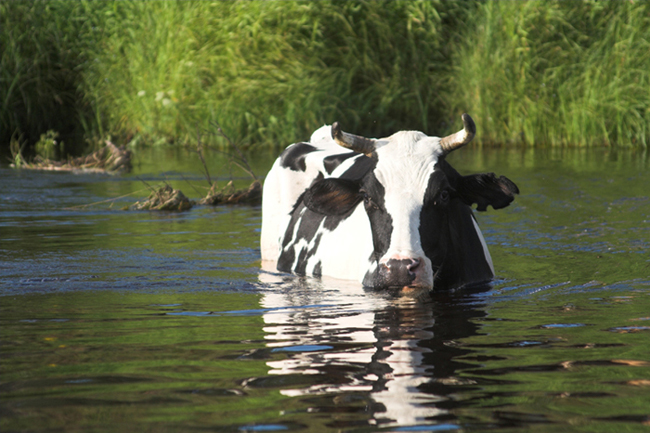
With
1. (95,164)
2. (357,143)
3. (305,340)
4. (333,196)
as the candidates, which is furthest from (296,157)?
(95,164)

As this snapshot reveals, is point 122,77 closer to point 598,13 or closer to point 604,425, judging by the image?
point 598,13

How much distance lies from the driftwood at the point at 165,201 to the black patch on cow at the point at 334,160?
3977mm

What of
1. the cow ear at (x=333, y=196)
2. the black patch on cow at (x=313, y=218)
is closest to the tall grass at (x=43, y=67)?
the black patch on cow at (x=313, y=218)

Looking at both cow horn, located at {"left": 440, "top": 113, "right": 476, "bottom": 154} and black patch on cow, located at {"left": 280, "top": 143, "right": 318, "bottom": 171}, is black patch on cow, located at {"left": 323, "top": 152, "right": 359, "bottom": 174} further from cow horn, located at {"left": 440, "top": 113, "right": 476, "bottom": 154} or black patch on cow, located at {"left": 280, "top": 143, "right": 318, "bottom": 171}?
cow horn, located at {"left": 440, "top": 113, "right": 476, "bottom": 154}

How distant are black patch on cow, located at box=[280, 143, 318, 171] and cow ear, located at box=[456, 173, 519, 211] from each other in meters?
2.02

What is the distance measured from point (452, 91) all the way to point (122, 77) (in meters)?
7.70

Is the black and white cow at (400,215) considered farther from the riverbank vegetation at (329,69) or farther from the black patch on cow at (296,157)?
the riverbank vegetation at (329,69)

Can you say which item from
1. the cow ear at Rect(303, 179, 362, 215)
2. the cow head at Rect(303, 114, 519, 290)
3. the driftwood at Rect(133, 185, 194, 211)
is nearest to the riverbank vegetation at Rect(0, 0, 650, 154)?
the driftwood at Rect(133, 185, 194, 211)

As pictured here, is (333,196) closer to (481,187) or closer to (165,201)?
(481,187)

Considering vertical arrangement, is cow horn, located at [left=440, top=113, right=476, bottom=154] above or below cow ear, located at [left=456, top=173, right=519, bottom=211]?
above

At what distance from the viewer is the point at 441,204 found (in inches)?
211

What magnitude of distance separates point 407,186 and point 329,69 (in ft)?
45.9

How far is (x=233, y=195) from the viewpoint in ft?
37.4

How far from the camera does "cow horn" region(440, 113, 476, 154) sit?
5.25 metres
